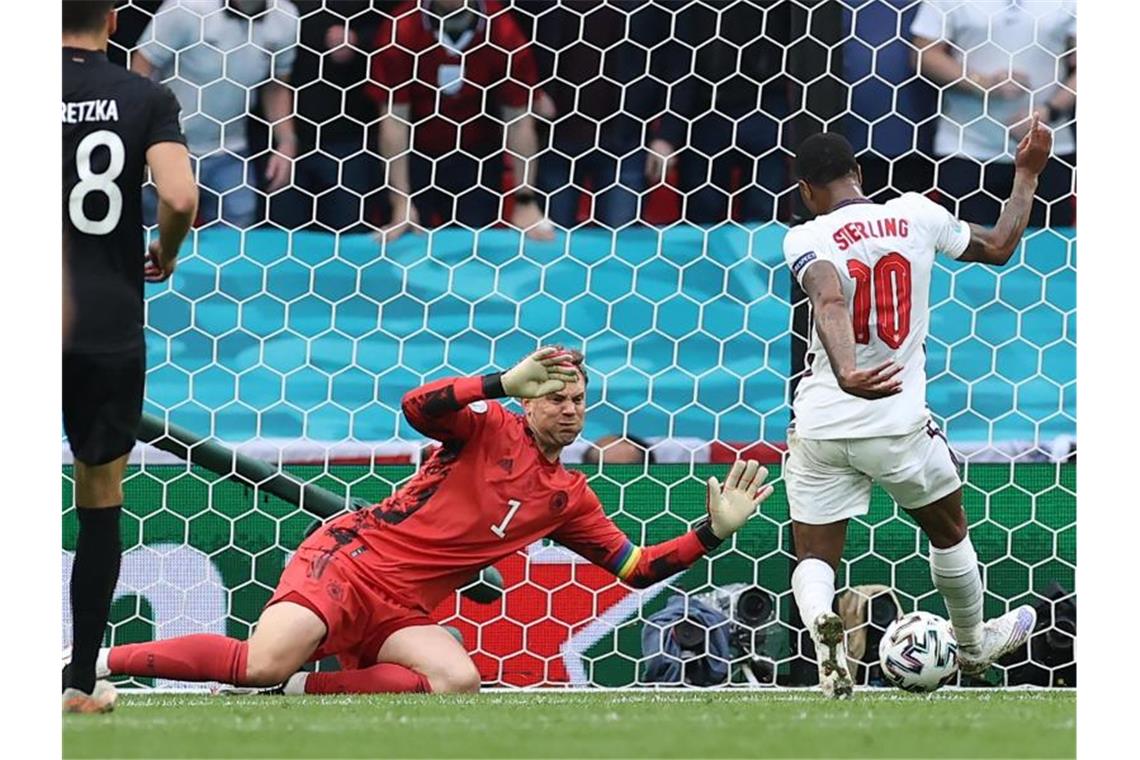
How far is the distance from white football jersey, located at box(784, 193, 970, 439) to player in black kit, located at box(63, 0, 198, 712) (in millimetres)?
1664

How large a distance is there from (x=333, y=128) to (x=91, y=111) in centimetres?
256

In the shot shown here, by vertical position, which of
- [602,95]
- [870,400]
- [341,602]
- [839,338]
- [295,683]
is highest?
[602,95]

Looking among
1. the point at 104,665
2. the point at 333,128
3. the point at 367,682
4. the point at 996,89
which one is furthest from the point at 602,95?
the point at 104,665

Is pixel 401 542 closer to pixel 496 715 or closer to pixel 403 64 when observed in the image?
pixel 496 715

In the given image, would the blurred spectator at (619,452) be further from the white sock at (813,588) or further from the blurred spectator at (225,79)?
the blurred spectator at (225,79)

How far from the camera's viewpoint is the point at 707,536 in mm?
5402

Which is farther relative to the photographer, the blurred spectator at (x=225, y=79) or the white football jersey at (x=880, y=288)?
the blurred spectator at (x=225, y=79)

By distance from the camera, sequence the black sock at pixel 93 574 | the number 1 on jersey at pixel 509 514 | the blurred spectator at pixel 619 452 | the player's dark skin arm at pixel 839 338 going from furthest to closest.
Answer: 1. the blurred spectator at pixel 619 452
2. the number 1 on jersey at pixel 509 514
3. the player's dark skin arm at pixel 839 338
4. the black sock at pixel 93 574

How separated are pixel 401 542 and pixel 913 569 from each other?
1.78m

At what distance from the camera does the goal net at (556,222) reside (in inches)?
260

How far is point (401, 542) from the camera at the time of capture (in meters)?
5.62

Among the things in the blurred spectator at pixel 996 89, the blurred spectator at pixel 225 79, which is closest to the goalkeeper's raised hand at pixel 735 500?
the blurred spectator at pixel 996 89

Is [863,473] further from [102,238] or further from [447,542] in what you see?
[102,238]

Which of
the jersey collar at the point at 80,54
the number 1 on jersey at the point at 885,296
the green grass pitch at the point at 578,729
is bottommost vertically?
the green grass pitch at the point at 578,729
